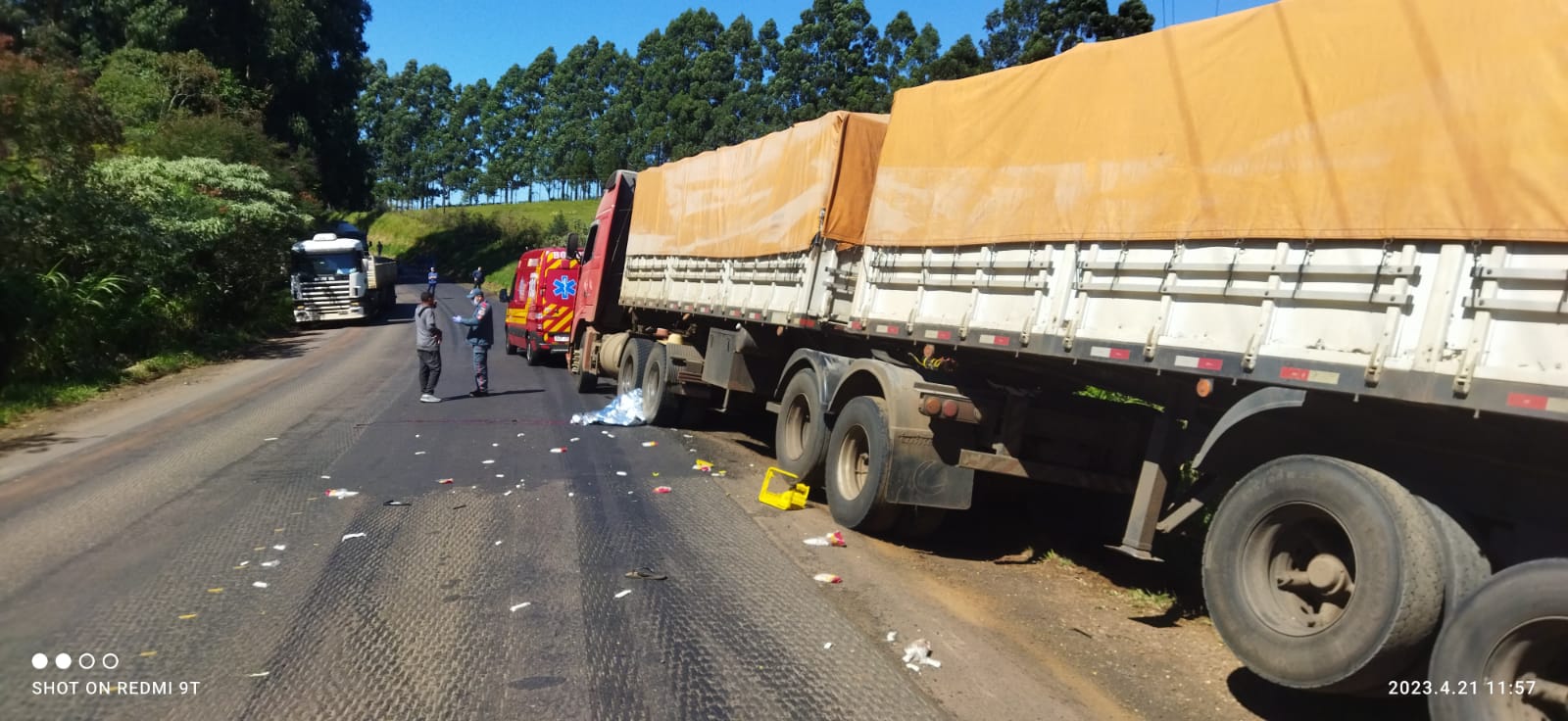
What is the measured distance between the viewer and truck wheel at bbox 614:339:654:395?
508 inches

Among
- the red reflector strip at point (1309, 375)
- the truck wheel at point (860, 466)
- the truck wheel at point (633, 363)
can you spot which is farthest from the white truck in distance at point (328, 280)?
the red reflector strip at point (1309, 375)

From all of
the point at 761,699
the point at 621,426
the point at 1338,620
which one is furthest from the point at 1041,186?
the point at 621,426

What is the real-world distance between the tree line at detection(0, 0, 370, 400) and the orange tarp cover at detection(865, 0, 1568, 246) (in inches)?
529

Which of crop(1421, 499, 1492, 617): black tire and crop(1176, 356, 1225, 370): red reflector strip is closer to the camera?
crop(1421, 499, 1492, 617): black tire

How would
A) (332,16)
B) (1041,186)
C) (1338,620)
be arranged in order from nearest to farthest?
1. (1338,620)
2. (1041,186)
3. (332,16)

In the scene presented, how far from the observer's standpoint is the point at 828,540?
22.4 feet

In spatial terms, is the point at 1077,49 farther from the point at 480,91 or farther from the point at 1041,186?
the point at 480,91

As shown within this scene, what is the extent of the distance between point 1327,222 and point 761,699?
3.20 meters

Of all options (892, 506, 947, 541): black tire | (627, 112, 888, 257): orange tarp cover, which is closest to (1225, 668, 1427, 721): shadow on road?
(892, 506, 947, 541): black tire

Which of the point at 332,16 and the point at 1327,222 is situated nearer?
the point at 1327,222

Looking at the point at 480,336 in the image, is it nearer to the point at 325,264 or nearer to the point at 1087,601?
the point at 1087,601

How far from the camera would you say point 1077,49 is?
5.85 meters

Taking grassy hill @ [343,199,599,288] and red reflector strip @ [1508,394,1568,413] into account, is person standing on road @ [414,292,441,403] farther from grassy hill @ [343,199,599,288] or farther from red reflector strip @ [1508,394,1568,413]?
grassy hill @ [343,199,599,288]

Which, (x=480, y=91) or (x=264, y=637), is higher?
(x=480, y=91)
